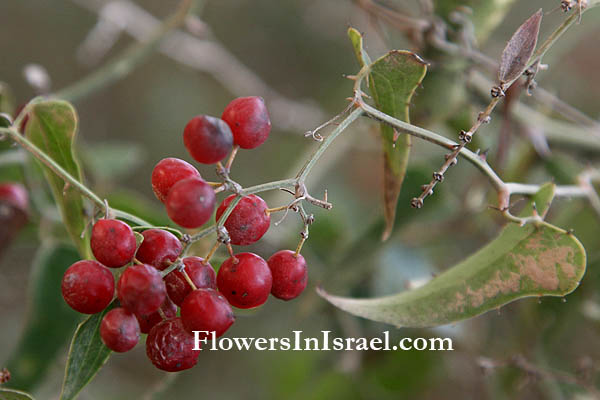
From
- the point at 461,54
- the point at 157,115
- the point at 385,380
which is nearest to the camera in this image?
the point at 461,54

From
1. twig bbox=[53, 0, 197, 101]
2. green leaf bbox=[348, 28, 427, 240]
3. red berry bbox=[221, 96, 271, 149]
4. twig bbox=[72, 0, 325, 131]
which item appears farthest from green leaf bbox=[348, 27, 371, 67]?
twig bbox=[72, 0, 325, 131]

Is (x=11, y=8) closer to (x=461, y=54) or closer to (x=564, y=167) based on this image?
(x=461, y=54)

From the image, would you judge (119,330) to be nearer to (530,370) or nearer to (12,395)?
(12,395)

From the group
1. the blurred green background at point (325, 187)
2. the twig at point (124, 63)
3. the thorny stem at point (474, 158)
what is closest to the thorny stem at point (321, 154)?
the thorny stem at point (474, 158)

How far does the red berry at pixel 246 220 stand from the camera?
1.67ft

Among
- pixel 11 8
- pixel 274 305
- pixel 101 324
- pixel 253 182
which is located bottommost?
pixel 101 324

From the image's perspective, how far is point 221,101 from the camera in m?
1.82

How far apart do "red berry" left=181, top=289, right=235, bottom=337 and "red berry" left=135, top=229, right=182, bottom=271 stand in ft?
0.12

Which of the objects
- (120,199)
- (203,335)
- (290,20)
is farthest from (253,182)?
(203,335)

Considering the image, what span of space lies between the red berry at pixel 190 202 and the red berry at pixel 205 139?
0.08ft

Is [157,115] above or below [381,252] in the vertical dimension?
above

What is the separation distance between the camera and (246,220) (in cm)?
51

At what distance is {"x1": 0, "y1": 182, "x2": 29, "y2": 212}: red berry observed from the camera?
2.63 feet

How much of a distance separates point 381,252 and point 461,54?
30 centimetres
